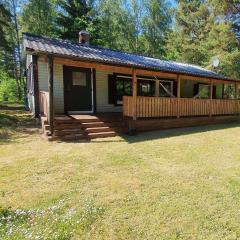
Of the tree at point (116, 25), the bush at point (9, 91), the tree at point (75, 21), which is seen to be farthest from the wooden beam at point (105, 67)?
the bush at point (9, 91)

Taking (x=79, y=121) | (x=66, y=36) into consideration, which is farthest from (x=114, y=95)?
(x=66, y=36)

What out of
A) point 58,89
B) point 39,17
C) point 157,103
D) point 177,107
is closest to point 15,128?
point 58,89

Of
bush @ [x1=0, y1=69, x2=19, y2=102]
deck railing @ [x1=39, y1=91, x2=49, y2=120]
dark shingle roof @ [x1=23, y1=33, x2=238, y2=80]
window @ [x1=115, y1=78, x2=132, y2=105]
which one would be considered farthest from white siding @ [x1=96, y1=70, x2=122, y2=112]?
bush @ [x1=0, y1=69, x2=19, y2=102]

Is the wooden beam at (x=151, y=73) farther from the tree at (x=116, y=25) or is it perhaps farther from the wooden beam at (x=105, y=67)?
the tree at (x=116, y=25)

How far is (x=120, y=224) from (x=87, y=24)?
74.9 feet

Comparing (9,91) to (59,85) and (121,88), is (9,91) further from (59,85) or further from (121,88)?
(59,85)

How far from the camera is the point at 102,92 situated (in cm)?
1233

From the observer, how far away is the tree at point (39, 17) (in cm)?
2820

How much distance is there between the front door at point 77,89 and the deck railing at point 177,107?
2209mm

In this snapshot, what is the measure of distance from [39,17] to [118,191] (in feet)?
92.9

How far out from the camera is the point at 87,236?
3.29 metres

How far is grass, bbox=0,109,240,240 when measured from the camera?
3.44 metres

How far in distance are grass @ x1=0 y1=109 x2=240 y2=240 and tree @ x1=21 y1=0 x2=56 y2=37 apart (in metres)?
23.7

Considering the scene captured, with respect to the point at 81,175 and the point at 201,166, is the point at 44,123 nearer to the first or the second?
the point at 81,175
